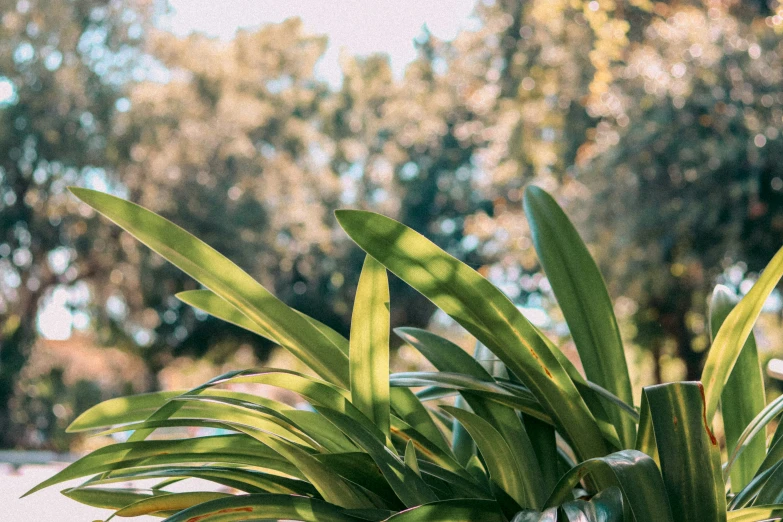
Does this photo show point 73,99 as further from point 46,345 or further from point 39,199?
point 46,345

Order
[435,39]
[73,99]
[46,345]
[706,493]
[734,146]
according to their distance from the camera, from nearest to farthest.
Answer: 1. [706,493]
2. [734,146]
3. [73,99]
4. [46,345]
5. [435,39]

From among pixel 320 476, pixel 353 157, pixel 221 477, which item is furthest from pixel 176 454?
pixel 353 157

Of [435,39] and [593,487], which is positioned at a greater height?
[435,39]

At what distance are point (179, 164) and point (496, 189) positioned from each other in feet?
18.5

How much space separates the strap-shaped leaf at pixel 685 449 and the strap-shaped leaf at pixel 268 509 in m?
0.28

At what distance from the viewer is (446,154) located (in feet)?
49.7

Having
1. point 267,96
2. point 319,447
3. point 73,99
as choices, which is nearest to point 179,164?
point 73,99

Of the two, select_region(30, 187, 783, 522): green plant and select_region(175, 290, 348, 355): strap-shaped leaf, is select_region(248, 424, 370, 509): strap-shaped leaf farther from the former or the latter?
select_region(175, 290, 348, 355): strap-shaped leaf

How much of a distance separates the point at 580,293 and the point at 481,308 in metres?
0.19

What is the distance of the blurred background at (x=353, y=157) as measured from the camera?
5637mm

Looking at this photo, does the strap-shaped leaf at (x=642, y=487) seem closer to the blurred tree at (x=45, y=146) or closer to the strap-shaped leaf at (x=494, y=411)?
the strap-shaped leaf at (x=494, y=411)

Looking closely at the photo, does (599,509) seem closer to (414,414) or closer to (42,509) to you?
(414,414)

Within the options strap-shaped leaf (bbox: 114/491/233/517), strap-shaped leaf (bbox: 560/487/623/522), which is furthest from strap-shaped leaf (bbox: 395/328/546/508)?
strap-shaped leaf (bbox: 114/491/233/517)

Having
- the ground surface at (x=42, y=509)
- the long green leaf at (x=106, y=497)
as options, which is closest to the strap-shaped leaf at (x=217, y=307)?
the long green leaf at (x=106, y=497)
